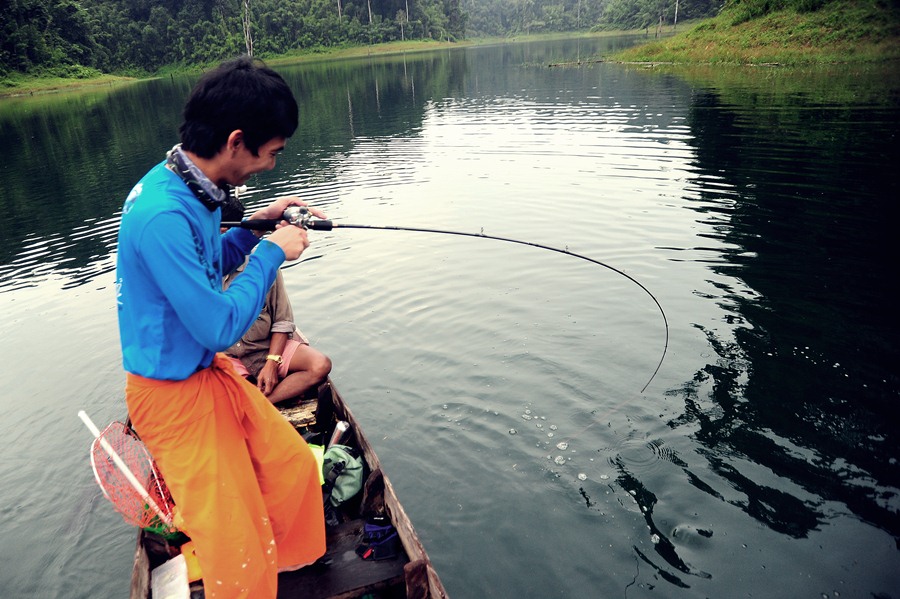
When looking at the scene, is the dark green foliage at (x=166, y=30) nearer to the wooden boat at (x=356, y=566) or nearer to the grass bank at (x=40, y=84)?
the grass bank at (x=40, y=84)

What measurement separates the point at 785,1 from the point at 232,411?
4844 centimetres

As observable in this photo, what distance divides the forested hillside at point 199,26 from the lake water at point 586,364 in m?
61.9

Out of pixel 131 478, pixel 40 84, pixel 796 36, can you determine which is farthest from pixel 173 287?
pixel 40 84

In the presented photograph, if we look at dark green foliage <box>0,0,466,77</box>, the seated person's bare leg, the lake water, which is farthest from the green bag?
dark green foliage <box>0,0,466,77</box>

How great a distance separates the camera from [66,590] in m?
5.00

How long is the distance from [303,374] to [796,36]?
137 feet

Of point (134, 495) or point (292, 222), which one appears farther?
point (134, 495)

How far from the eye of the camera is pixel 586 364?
7.48 metres

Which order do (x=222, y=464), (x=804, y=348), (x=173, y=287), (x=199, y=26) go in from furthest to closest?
(x=199, y=26) < (x=804, y=348) < (x=222, y=464) < (x=173, y=287)

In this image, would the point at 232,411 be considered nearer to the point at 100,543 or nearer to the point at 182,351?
the point at 182,351

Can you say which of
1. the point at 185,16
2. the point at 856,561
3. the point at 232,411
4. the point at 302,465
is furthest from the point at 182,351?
the point at 185,16

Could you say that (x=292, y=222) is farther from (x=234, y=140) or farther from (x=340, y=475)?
(x=340, y=475)

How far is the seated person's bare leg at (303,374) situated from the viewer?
640cm

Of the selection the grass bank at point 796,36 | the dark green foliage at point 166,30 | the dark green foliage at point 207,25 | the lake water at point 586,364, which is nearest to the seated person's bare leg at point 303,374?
the lake water at point 586,364
